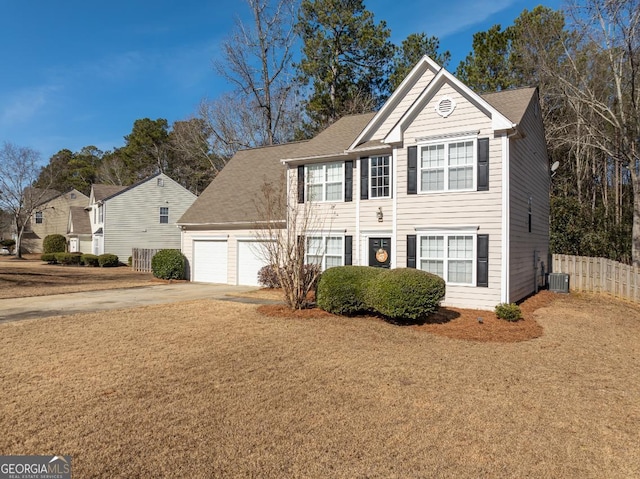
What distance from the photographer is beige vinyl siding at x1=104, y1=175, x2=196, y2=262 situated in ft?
111

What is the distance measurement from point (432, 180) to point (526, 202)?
3720mm

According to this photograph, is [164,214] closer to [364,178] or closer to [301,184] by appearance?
[301,184]

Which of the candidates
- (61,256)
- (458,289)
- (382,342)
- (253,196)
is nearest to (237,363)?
(382,342)

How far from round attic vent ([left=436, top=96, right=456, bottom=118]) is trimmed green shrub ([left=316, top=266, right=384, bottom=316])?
5590 millimetres

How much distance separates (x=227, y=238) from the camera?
772 inches

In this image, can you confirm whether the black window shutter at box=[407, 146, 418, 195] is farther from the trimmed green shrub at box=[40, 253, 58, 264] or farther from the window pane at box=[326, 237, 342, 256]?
the trimmed green shrub at box=[40, 253, 58, 264]

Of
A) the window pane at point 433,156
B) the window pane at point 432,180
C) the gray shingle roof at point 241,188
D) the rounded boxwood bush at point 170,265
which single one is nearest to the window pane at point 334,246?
the gray shingle roof at point 241,188

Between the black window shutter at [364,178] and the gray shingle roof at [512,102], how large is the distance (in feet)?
14.8

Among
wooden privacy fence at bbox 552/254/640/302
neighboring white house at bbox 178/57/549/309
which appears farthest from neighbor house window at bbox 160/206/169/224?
wooden privacy fence at bbox 552/254/640/302

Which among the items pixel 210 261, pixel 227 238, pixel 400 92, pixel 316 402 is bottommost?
pixel 316 402

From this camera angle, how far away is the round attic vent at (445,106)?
12.9 m

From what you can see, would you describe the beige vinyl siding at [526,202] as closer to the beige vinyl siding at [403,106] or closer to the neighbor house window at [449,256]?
the neighbor house window at [449,256]

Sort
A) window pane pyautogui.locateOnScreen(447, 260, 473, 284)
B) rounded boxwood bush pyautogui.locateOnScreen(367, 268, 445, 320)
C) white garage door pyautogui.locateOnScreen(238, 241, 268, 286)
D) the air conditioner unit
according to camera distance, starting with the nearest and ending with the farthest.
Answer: rounded boxwood bush pyautogui.locateOnScreen(367, 268, 445, 320) < window pane pyautogui.locateOnScreen(447, 260, 473, 284) < the air conditioner unit < white garage door pyautogui.locateOnScreen(238, 241, 268, 286)

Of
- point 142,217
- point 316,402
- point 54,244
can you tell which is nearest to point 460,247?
point 316,402
